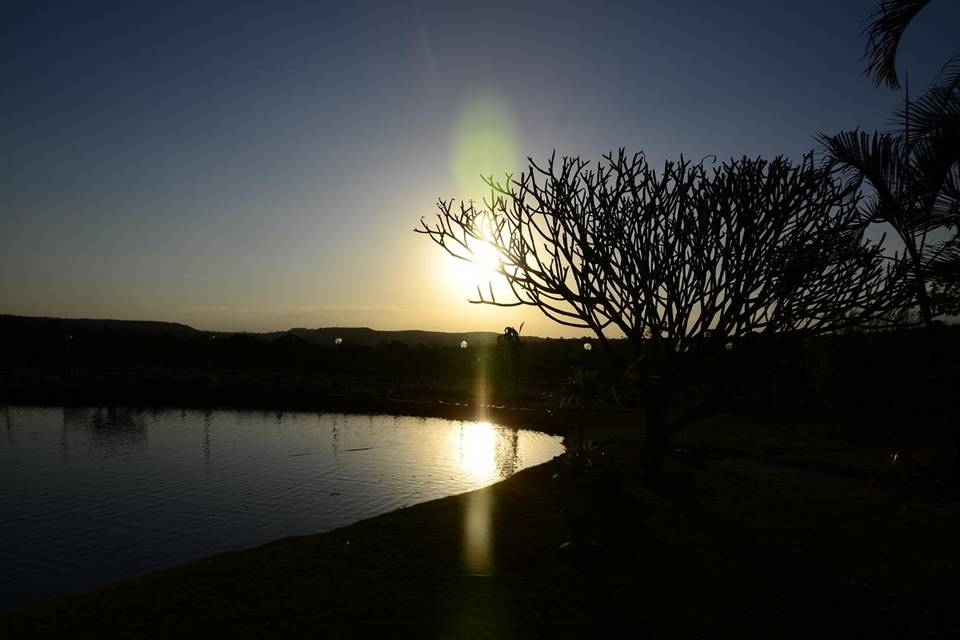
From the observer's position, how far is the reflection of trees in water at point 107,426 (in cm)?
2433

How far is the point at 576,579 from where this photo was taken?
788 cm

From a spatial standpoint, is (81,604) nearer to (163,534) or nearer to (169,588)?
(169,588)

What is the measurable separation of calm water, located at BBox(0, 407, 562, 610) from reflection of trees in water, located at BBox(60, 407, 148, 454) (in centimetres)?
8

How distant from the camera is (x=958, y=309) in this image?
26.5ft

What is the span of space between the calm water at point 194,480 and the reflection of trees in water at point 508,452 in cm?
7

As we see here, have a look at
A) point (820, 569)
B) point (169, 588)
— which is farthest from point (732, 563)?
point (169, 588)

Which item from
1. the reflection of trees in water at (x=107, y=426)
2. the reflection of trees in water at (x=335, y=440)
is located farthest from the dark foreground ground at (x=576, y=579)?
the reflection of trees in water at (x=107, y=426)

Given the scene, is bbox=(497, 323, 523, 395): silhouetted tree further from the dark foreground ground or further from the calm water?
the dark foreground ground

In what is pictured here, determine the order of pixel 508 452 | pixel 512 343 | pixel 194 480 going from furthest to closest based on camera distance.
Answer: pixel 512 343
pixel 508 452
pixel 194 480

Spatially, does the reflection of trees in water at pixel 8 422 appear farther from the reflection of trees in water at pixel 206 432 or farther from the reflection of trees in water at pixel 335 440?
the reflection of trees in water at pixel 335 440

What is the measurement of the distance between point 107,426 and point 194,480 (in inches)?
566

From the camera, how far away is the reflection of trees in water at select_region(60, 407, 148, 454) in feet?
79.8

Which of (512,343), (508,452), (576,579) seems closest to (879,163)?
(576,579)

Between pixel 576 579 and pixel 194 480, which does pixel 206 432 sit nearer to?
pixel 194 480
